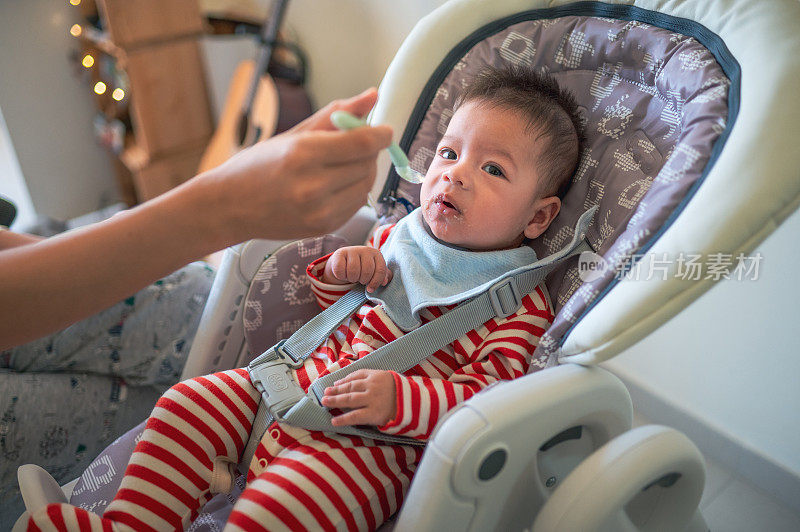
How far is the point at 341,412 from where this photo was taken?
81 centimetres

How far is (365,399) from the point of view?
748 millimetres

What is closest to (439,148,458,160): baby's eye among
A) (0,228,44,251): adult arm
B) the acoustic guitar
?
(0,228,44,251): adult arm

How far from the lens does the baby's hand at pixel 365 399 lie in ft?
2.45

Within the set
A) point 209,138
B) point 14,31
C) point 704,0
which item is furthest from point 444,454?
point 14,31

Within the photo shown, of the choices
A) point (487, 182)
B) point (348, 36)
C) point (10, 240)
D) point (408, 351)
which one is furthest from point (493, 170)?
point (348, 36)

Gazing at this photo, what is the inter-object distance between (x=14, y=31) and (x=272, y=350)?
2.03 meters

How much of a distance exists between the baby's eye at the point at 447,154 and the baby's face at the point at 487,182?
0.01 meters

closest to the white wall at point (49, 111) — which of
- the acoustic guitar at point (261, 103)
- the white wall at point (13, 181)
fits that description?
the white wall at point (13, 181)

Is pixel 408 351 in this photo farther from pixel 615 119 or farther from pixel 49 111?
pixel 49 111

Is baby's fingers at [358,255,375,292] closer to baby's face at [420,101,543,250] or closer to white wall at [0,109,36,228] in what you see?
baby's face at [420,101,543,250]

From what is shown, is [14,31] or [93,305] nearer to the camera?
[93,305]

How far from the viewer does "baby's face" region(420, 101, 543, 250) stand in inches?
34.8

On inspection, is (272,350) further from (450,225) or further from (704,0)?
(704,0)

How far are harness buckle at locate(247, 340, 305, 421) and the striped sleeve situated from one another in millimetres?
157
